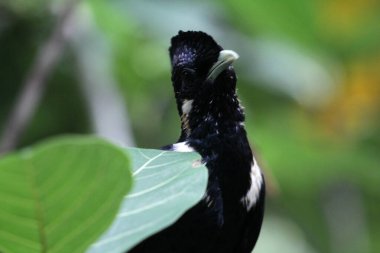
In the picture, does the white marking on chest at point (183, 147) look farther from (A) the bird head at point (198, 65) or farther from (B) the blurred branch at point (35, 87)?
(B) the blurred branch at point (35, 87)

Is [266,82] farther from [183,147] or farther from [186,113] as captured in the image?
[183,147]

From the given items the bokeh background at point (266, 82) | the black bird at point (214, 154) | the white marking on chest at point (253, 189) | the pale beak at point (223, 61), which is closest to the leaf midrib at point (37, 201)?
the black bird at point (214, 154)

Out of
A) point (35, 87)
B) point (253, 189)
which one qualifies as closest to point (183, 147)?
point (253, 189)

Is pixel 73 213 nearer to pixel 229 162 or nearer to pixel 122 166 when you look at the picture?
pixel 122 166

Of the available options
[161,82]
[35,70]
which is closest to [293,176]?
[161,82]

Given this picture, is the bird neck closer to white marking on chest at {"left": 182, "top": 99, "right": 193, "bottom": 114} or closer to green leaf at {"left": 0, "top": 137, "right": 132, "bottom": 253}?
white marking on chest at {"left": 182, "top": 99, "right": 193, "bottom": 114}

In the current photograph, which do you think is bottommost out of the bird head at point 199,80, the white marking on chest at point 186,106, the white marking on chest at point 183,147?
the white marking on chest at point 183,147

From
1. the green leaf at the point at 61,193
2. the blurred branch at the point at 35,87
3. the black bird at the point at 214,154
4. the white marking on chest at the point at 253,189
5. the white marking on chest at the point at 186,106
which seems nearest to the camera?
the green leaf at the point at 61,193

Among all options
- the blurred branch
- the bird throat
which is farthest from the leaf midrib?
the blurred branch
